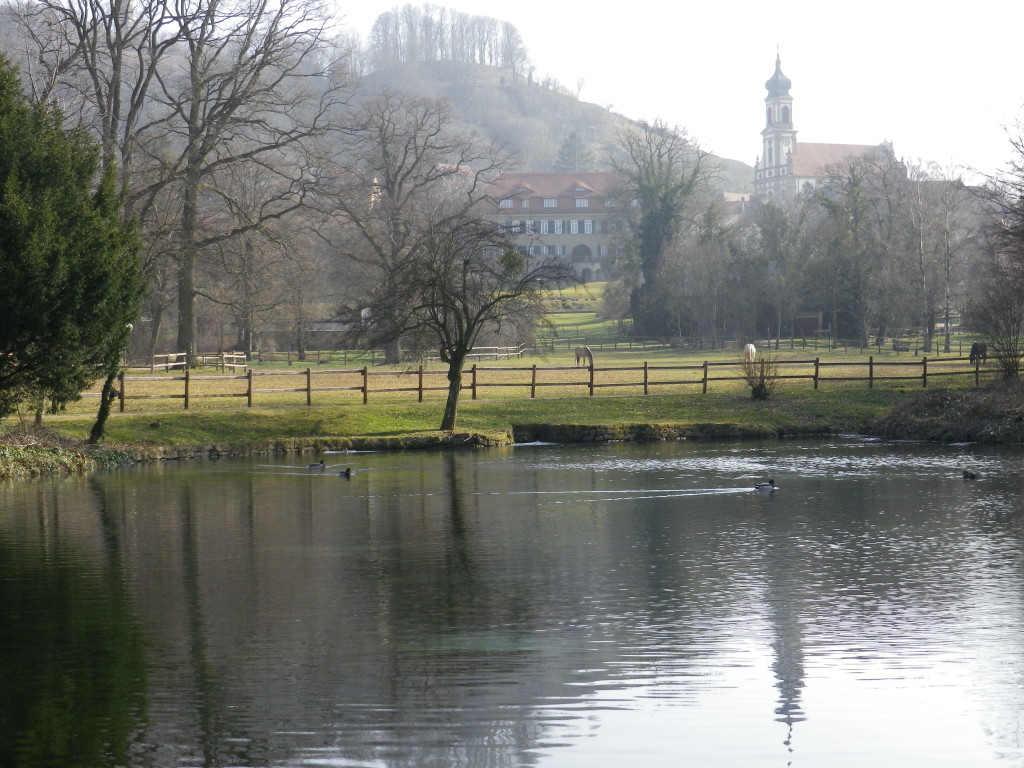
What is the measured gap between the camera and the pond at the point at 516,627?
28.8 ft

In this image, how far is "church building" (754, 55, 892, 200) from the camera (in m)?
177

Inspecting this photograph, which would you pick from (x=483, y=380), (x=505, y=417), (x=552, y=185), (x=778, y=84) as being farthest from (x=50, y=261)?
(x=778, y=84)

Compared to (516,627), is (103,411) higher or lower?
higher

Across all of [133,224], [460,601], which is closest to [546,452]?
[133,224]

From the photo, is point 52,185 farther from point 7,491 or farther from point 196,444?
point 196,444

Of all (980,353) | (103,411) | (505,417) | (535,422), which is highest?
(980,353)

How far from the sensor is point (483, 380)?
48.4 meters

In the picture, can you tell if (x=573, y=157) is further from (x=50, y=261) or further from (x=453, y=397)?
(x=50, y=261)

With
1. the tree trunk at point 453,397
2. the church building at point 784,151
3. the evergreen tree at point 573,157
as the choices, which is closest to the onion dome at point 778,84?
the church building at point 784,151

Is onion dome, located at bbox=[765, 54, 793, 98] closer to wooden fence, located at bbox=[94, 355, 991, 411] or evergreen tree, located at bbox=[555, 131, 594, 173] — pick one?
evergreen tree, located at bbox=[555, 131, 594, 173]

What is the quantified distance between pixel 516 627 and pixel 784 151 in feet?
582

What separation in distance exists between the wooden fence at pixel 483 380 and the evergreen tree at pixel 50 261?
30.9 feet

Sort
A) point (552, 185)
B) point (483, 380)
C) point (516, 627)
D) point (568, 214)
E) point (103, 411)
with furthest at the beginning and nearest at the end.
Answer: point (552, 185) → point (568, 214) → point (483, 380) → point (103, 411) → point (516, 627)

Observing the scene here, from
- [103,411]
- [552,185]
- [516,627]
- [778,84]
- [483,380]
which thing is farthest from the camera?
[778,84]
